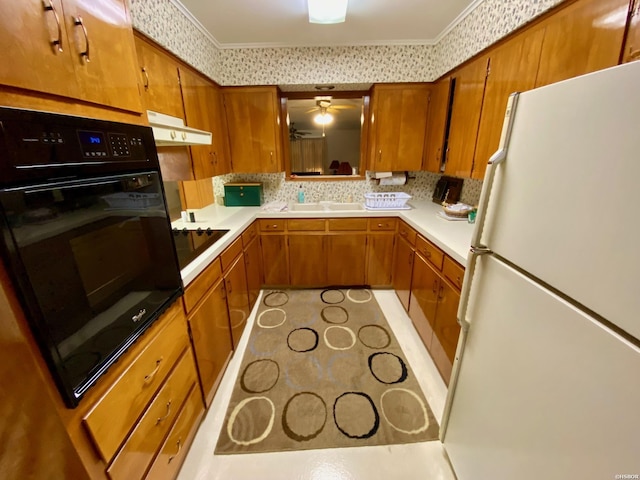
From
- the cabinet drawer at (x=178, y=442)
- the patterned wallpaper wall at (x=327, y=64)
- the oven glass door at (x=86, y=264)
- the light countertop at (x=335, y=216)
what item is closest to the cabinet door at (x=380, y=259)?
the light countertop at (x=335, y=216)

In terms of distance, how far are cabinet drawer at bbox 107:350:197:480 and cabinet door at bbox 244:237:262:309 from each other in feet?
3.51

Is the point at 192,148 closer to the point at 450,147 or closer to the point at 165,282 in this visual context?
the point at 165,282

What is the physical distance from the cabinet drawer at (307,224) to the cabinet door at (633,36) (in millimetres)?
2075

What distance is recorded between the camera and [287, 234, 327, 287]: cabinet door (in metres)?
2.71

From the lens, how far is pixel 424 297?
1.99 metres

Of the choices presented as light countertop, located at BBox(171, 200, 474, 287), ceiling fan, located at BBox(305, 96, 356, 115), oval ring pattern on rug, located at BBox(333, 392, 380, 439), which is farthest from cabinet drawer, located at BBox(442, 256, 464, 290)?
ceiling fan, located at BBox(305, 96, 356, 115)

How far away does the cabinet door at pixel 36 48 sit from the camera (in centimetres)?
57

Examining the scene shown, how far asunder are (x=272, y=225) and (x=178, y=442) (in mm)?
1826

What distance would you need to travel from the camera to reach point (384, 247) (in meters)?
2.70

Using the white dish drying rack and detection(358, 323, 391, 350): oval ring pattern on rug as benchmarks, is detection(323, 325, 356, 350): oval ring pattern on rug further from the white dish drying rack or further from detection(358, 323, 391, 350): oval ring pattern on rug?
the white dish drying rack

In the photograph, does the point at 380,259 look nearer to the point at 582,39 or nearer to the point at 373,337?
the point at 373,337

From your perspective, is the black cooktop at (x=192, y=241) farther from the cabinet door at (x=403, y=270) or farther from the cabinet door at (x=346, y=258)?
the cabinet door at (x=403, y=270)

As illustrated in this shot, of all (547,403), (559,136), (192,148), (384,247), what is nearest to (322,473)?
(547,403)

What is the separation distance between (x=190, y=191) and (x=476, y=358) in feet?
8.29
